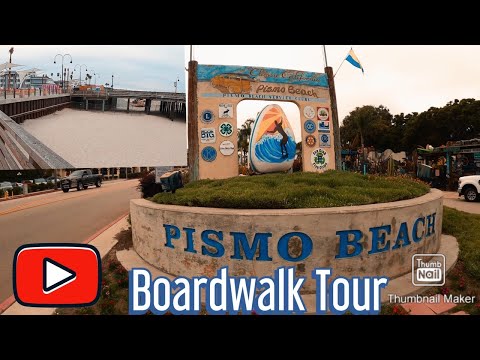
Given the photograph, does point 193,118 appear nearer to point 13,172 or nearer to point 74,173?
point 13,172

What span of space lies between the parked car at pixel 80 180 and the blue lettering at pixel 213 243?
9562 mm

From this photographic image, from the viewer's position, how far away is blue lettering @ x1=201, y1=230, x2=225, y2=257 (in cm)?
453

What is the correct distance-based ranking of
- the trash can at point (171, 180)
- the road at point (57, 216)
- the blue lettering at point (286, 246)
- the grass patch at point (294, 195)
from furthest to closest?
the road at point (57, 216)
the trash can at point (171, 180)
the grass patch at point (294, 195)
the blue lettering at point (286, 246)

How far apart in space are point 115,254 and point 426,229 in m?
5.63

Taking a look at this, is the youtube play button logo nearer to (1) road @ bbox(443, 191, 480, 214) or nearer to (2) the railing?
(2) the railing

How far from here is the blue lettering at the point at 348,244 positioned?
14.6ft

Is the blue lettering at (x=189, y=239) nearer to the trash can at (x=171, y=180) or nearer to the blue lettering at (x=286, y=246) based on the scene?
the blue lettering at (x=286, y=246)

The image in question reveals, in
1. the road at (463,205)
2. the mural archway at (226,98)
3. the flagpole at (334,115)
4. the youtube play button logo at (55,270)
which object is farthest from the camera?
the road at (463,205)

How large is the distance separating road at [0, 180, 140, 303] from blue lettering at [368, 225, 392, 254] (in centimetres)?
541

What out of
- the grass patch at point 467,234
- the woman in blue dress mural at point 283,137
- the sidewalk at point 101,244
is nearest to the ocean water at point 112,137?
the sidewalk at point 101,244

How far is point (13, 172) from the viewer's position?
854 centimetres

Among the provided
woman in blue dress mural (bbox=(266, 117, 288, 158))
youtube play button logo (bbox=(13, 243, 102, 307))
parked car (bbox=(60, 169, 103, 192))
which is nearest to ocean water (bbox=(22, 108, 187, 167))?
woman in blue dress mural (bbox=(266, 117, 288, 158))

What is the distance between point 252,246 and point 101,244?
3.91 meters

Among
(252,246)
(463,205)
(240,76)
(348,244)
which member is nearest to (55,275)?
(252,246)
